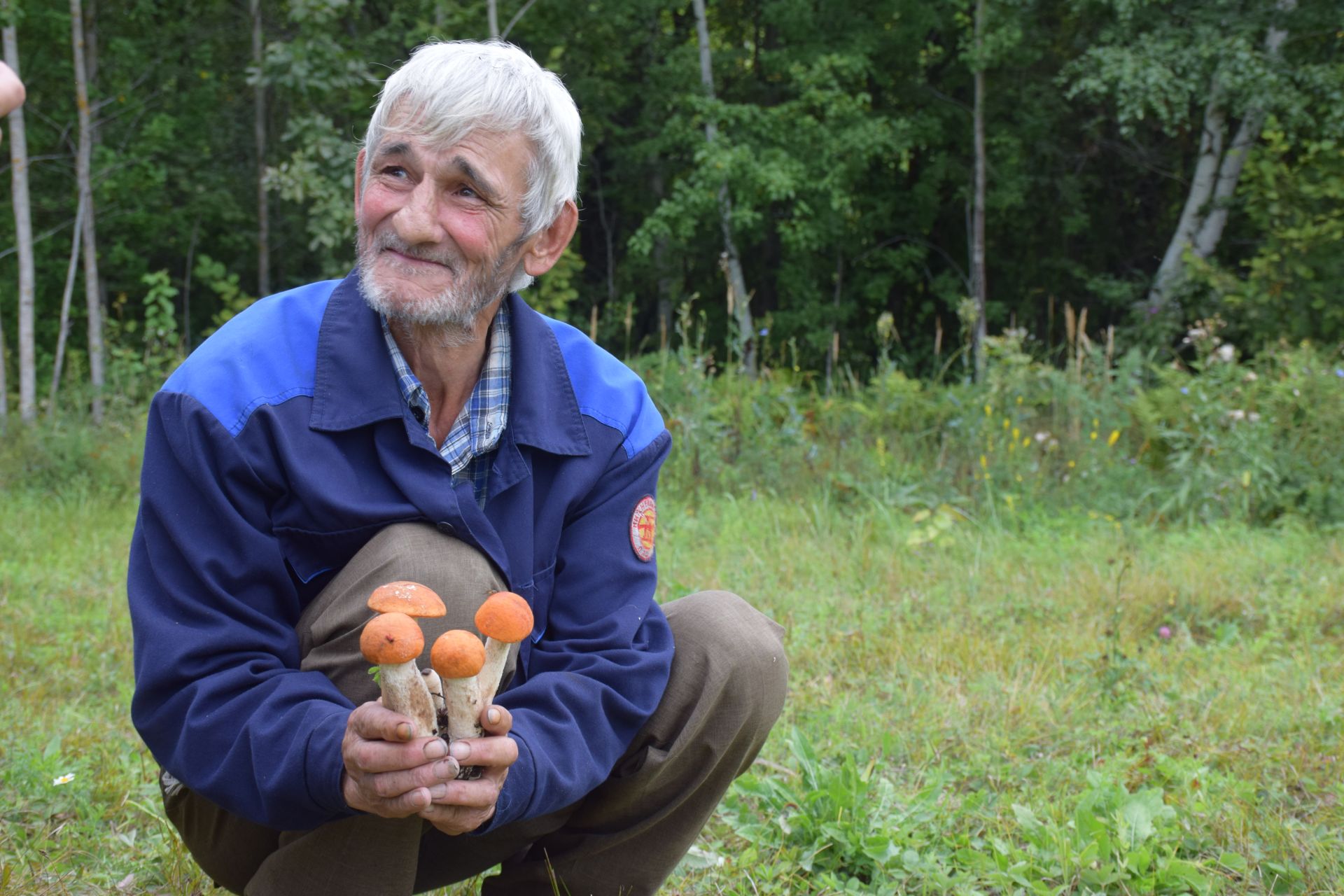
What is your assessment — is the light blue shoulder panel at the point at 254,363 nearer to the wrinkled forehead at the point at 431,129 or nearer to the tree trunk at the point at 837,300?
the wrinkled forehead at the point at 431,129

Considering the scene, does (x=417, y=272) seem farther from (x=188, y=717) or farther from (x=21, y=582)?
(x=21, y=582)

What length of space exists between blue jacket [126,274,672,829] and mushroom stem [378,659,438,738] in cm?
12

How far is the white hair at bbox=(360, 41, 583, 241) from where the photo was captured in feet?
6.01

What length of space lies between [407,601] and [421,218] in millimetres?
759

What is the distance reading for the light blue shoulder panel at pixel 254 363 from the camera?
162 cm

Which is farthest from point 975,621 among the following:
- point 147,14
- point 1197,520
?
point 147,14

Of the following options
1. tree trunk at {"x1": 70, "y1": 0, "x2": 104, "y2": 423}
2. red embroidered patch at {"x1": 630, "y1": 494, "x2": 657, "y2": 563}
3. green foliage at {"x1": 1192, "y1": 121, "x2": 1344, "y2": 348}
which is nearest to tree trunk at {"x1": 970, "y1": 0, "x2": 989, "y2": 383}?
green foliage at {"x1": 1192, "y1": 121, "x2": 1344, "y2": 348}

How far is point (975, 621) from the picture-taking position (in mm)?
3770

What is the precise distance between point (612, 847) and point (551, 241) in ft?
3.61

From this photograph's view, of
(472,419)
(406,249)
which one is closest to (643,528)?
(472,419)

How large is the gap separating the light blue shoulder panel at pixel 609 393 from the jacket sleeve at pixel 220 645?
58 cm

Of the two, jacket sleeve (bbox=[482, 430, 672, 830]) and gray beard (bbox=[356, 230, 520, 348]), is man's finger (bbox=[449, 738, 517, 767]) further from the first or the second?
gray beard (bbox=[356, 230, 520, 348])

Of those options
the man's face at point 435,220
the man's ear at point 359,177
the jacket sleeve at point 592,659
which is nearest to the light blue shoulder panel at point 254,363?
the man's face at point 435,220

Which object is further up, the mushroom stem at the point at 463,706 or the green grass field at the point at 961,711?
the mushroom stem at the point at 463,706
